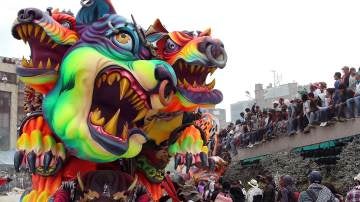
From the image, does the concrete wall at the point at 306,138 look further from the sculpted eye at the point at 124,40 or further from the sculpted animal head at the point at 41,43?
the sculpted animal head at the point at 41,43

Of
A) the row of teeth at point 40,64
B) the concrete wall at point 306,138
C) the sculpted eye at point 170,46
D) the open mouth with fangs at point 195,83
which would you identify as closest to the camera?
the row of teeth at point 40,64

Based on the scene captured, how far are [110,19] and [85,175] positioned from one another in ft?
3.37

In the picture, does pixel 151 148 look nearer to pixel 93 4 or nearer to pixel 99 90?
pixel 99 90

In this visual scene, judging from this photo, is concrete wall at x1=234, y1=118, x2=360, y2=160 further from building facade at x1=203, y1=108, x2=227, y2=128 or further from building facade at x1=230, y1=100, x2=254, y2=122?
building facade at x1=230, y1=100, x2=254, y2=122

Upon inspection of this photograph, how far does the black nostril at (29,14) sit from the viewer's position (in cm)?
332

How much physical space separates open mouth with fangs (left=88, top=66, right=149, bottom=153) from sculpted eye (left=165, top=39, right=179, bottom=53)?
0.50 metres

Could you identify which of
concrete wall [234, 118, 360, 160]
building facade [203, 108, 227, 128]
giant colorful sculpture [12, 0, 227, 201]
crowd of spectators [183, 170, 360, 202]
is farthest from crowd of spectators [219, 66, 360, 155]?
giant colorful sculpture [12, 0, 227, 201]

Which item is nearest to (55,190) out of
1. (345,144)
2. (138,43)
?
(138,43)

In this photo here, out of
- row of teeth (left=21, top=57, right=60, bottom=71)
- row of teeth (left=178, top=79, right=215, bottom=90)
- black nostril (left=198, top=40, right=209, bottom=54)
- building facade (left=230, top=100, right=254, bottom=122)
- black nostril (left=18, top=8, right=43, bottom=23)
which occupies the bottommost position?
row of teeth (left=178, top=79, right=215, bottom=90)

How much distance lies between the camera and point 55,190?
3600 millimetres

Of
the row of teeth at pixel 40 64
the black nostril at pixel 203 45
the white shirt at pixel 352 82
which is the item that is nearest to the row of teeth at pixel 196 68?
the black nostril at pixel 203 45

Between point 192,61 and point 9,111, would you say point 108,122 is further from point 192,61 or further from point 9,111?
point 9,111

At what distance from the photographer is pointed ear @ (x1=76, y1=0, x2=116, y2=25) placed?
3.53 metres

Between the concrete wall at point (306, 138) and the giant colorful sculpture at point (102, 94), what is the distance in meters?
6.36
